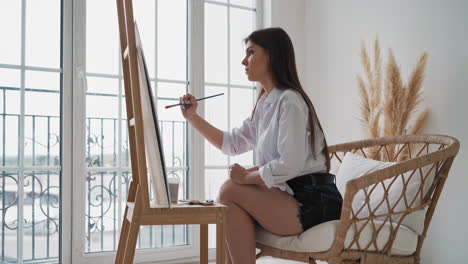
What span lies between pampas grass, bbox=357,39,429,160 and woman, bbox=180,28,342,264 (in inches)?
32.1

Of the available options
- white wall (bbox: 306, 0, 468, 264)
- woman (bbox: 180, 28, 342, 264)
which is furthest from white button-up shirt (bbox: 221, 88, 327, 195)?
white wall (bbox: 306, 0, 468, 264)

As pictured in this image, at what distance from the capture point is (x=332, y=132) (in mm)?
3693

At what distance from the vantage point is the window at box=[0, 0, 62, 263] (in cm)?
303

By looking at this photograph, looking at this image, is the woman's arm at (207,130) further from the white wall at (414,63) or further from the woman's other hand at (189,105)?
the white wall at (414,63)

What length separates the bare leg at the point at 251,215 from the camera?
2.01 metres

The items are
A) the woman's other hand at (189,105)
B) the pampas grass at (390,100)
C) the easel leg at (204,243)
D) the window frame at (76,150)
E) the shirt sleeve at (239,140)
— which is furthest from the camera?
the window frame at (76,150)

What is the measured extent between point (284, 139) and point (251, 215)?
13.2 inches

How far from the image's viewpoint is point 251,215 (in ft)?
6.76

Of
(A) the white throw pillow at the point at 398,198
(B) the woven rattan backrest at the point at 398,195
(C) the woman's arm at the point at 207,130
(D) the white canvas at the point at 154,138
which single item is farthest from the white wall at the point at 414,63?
(D) the white canvas at the point at 154,138

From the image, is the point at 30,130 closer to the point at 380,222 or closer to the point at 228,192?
the point at 228,192

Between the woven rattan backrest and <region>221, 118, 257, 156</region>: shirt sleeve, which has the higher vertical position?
<region>221, 118, 257, 156</region>: shirt sleeve

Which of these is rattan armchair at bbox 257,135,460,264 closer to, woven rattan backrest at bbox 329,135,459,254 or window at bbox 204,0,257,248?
woven rattan backrest at bbox 329,135,459,254

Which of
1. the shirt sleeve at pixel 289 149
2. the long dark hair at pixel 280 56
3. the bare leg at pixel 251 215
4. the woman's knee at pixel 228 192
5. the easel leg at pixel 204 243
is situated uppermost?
the long dark hair at pixel 280 56

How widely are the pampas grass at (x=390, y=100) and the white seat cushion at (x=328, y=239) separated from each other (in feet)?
2.42
